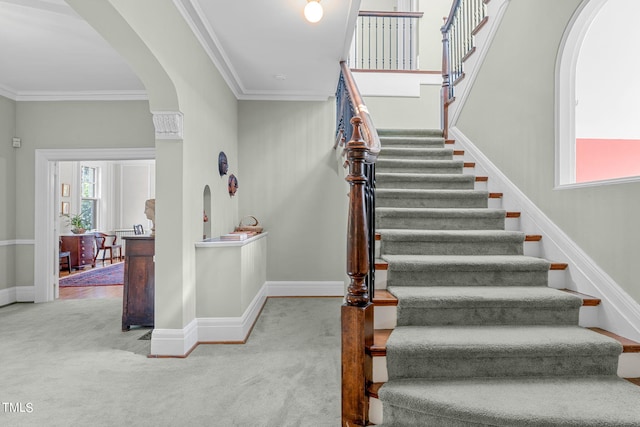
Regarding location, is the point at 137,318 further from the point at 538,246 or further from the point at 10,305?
the point at 538,246

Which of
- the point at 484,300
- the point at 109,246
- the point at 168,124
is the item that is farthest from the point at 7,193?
the point at 484,300

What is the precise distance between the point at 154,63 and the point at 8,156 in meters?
3.64

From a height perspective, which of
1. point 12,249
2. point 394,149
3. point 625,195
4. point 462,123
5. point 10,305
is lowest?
point 10,305

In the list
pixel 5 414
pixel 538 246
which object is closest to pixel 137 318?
pixel 5 414

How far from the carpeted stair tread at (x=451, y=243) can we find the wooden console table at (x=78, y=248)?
7.44 meters

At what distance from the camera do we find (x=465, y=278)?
7.95 ft

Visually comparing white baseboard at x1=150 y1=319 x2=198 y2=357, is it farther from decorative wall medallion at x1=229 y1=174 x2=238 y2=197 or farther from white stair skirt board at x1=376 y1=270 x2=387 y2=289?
decorative wall medallion at x1=229 y1=174 x2=238 y2=197

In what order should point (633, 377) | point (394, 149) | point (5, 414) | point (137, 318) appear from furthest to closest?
point (394, 149), point (137, 318), point (5, 414), point (633, 377)

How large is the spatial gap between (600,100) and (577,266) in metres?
1.24

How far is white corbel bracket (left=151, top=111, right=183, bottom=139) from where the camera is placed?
298 cm

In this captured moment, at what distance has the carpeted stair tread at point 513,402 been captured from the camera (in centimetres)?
150

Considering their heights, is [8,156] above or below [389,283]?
above

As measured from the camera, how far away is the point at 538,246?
2738 mm

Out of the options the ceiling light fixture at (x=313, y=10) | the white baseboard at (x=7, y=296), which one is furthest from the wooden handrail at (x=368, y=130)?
the white baseboard at (x=7, y=296)
